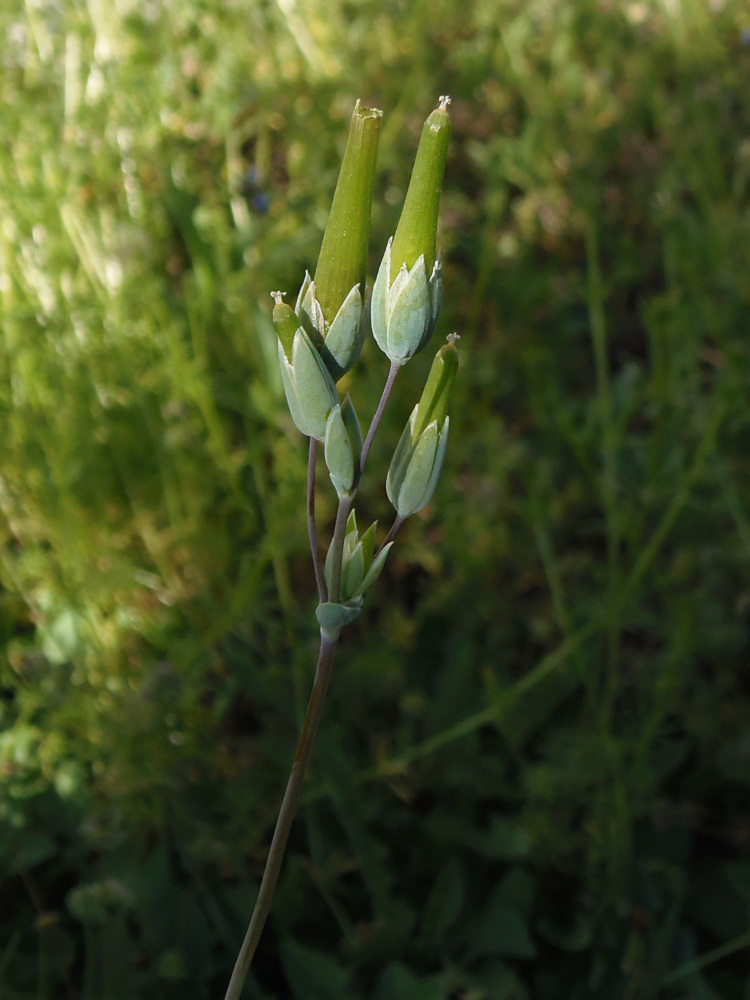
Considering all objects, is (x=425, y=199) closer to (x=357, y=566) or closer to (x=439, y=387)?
(x=439, y=387)

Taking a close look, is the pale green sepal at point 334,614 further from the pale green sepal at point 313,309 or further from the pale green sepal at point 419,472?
the pale green sepal at point 313,309

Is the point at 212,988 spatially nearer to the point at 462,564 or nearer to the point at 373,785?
the point at 373,785

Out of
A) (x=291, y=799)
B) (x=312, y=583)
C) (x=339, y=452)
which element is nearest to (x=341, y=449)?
(x=339, y=452)

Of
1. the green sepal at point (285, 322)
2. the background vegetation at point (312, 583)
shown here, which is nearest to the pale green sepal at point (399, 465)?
the green sepal at point (285, 322)

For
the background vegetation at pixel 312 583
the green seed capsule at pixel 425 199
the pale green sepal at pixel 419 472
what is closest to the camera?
the green seed capsule at pixel 425 199

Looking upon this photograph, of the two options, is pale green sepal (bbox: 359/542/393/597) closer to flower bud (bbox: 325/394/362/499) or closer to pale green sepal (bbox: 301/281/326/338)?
flower bud (bbox: 325/394/362/499)

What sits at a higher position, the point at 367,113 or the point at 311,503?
the point at 367,113

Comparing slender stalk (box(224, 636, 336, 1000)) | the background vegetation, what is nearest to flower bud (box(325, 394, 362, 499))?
slender stalk (box(224, 636, 336, 1000))
